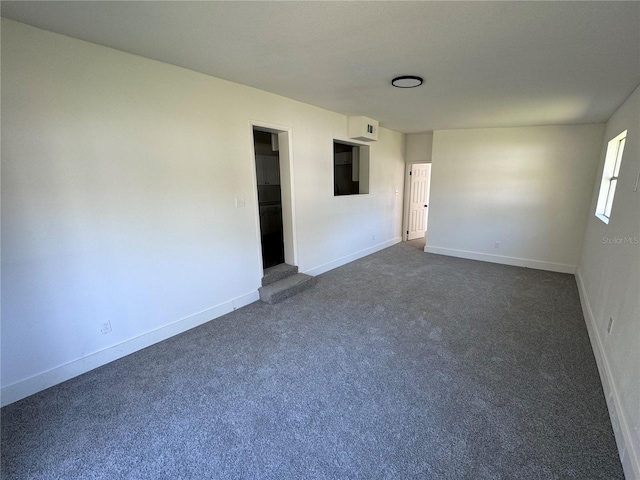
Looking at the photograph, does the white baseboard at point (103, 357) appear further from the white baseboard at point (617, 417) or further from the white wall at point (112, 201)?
the white baseboard at point (617, 417)

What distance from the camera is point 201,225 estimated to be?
2.86 metres

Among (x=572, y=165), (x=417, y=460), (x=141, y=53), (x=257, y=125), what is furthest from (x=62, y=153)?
(x=572, y=165)

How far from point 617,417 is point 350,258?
3.79 meters

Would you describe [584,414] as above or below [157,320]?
below

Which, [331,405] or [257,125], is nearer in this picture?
[331,405]

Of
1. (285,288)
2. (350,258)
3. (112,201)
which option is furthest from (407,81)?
(350,258)

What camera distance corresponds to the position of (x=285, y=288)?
11.7ft

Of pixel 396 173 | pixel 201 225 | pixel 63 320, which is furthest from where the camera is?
pixel 396 173

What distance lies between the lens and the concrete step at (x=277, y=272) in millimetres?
3645

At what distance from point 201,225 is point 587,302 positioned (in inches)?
172

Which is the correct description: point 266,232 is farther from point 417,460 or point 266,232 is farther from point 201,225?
point 417,460

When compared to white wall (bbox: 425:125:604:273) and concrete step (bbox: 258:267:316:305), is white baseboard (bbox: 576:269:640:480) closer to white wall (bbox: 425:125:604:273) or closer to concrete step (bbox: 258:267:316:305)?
white wall (bbox: 425:125:604:273)

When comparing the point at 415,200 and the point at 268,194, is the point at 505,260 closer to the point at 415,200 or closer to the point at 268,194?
the point at 415,200

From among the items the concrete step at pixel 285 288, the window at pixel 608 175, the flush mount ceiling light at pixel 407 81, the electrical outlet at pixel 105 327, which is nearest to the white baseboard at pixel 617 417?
the window at pixel 608 175
